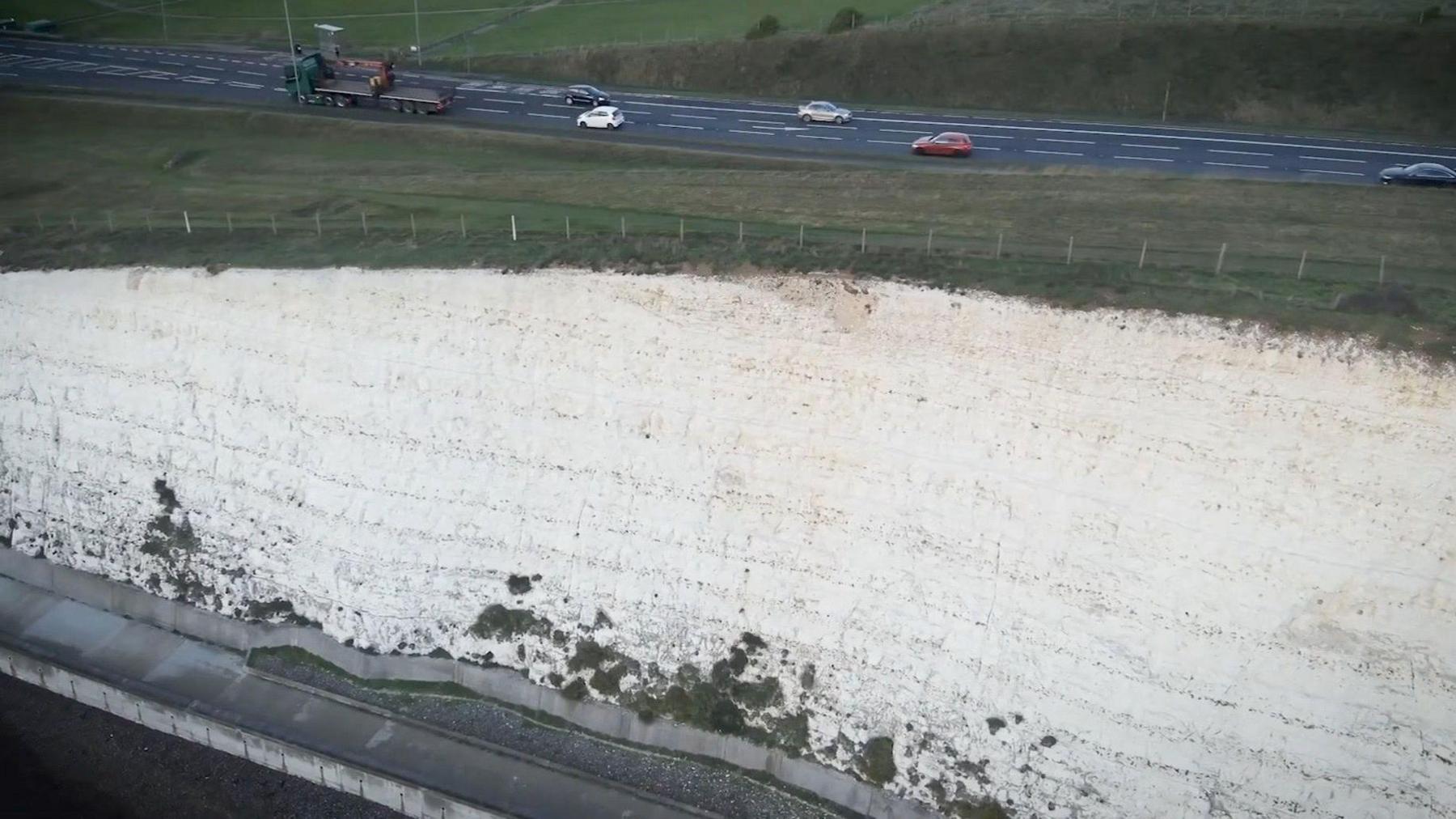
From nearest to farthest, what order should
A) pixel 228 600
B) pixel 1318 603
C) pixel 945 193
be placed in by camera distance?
pixel 1318 603, pixel 228 600, pixel 945 193

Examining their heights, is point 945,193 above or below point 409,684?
above

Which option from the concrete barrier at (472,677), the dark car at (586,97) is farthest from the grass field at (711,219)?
the concrete barrier at (472,677)

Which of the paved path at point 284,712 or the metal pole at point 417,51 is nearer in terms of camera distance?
the paved path at point 284,712

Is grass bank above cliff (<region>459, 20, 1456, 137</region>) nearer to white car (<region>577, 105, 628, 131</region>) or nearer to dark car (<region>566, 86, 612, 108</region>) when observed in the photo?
dark car (<region>566, 86, 612, 108</region>)

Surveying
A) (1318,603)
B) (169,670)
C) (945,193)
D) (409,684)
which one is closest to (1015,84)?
(945,193)

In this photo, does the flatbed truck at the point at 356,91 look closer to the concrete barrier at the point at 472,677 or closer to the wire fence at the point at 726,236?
the wire fence at the point at 726,236

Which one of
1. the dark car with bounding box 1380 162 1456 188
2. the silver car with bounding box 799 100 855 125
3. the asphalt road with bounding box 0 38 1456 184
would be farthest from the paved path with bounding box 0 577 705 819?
the dark car with bounding box 1380 162 1456 188

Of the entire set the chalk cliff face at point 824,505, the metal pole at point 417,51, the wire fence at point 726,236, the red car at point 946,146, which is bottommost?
the chalk cliff face at point 824,505

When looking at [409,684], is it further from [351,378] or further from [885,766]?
[885,766]
